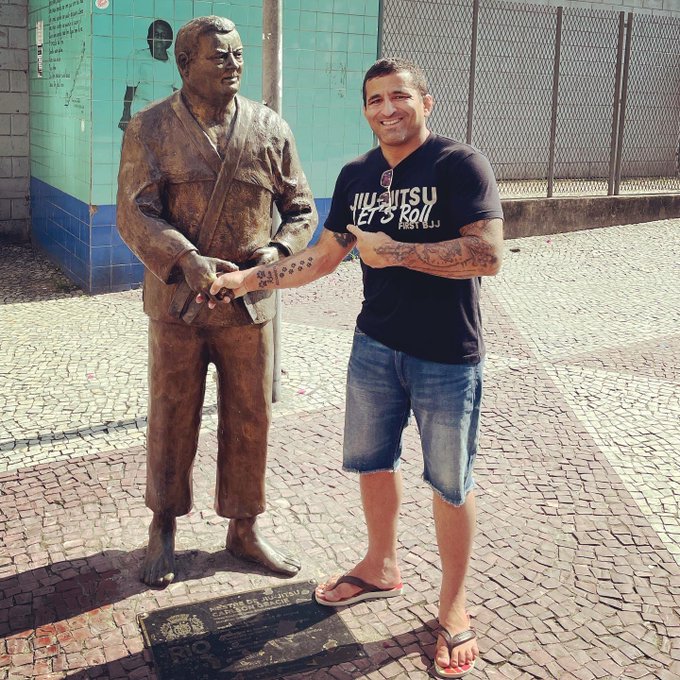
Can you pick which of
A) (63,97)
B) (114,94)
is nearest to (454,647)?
(114,94)

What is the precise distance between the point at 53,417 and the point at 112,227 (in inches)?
136

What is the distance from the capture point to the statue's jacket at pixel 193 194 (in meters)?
3.38

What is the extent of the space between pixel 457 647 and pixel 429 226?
1507mm

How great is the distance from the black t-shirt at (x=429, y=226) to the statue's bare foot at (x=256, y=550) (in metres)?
1.15

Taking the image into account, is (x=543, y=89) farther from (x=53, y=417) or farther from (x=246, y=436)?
(x=246, y=436)

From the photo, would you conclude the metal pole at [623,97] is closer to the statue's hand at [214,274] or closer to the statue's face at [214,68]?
the statue's face at [214,68]

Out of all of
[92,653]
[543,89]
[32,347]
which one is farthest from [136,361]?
[543,89]

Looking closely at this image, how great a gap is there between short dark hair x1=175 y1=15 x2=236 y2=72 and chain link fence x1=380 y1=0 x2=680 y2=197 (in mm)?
9297

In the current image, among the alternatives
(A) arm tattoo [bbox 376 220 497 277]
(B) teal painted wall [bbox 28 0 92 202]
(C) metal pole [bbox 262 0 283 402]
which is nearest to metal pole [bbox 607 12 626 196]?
(B) teal painted wall [bbox 28 0 92 202]

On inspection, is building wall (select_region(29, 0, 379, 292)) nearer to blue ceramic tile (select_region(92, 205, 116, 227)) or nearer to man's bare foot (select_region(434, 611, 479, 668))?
blue ceramic tile (select_region(92, 205, 116, 227))

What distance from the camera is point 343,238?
11.3 feet

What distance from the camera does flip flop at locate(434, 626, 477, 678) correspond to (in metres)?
3.14

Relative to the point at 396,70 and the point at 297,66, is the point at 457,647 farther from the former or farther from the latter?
the point at 297,66

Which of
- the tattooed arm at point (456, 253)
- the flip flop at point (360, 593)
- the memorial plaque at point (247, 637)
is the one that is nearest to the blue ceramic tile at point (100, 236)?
the memorial plaque at point (247, 637)
